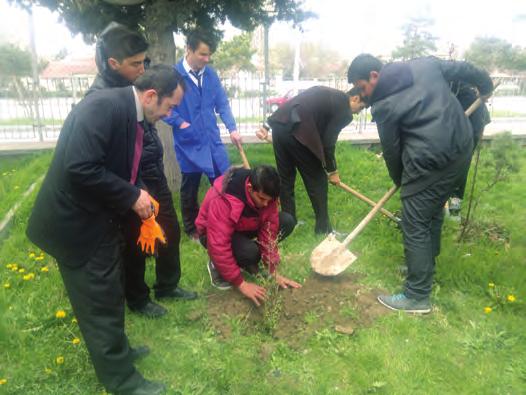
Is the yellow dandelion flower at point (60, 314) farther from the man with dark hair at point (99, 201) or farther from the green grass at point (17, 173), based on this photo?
the green grass at point (17, 173)

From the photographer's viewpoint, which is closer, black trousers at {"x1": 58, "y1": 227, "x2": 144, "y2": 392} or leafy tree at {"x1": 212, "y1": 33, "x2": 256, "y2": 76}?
black trousers at {"x1": 58, "y1": 227, "x2": 144, "y2": 392}

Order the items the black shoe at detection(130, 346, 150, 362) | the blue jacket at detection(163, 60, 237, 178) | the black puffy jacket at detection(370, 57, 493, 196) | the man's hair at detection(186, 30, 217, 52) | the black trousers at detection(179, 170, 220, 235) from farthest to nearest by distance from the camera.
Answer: the black trousers at detection(179, 170, 220, 235), the blue jacket at detection(163, 60, 237, 178), the man's hair at detection(186, 30, 217, 52), the black puffy jacket at detection(370, 57, 493, 196), the black shoe at detection(130, 346, 150, 362)

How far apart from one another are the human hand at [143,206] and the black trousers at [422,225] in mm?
1881

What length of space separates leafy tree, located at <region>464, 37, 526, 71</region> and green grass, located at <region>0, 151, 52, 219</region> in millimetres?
36174

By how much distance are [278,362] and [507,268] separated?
7.21 feet

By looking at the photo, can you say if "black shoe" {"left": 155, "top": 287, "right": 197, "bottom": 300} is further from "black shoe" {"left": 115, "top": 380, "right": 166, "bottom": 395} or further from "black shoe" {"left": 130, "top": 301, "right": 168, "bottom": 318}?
"black shoe" {"left": 115, "top": 380, "right": 166, "bottom": 395}

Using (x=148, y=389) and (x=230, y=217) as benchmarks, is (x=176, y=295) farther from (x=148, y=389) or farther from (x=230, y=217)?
(x=148, y=389)

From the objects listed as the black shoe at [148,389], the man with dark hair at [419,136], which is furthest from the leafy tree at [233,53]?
the black shoe at [148,389]

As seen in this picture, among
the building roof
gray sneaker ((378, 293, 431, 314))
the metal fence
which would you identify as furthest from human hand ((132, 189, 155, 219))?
the building roof

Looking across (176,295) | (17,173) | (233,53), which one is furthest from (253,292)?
(233,53)

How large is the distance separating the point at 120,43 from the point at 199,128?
1.75m

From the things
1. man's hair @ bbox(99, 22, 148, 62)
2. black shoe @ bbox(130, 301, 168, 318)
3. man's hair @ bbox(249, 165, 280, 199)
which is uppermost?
man's hair @ bbox(99, 22, 148, 62)

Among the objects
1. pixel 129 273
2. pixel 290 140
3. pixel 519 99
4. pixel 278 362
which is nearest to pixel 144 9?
pixel 290 140

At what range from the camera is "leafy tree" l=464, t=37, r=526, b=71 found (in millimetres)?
35969
